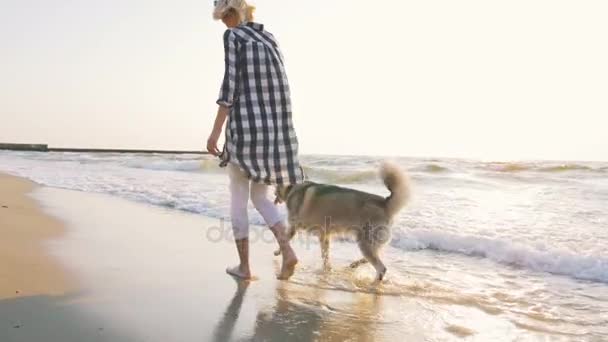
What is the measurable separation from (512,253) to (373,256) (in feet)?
5.36

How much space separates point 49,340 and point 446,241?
163 inches

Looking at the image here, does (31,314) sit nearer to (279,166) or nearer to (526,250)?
(279,166)

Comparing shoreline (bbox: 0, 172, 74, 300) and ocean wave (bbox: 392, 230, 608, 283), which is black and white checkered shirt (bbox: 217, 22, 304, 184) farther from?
ocean wave (bbox: 392, 230, 608, 283)

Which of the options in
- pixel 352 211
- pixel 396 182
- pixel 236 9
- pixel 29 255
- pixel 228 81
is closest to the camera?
pixel 228 81


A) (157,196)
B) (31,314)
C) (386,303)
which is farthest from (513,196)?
(31,314)

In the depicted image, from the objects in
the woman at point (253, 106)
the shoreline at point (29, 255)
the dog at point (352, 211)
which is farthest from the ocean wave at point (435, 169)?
the woman at point (253, 106)

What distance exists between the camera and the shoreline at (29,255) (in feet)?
9.61

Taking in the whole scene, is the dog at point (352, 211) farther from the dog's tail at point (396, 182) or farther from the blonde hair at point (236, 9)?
the blonde hair at point (236, 9)

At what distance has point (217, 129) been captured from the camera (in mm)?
3215

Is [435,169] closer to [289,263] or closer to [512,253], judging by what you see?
[512,253]

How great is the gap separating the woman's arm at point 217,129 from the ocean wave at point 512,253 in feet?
9.55

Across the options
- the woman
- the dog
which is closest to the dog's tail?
the dog

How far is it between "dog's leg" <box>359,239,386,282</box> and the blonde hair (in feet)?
6.40

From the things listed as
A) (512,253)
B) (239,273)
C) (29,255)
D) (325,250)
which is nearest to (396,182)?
(325,250)
